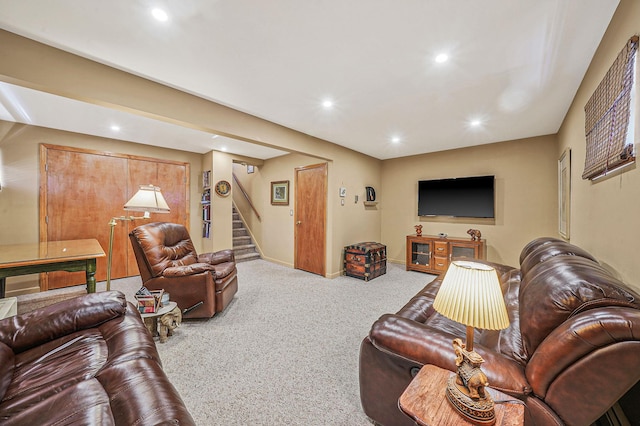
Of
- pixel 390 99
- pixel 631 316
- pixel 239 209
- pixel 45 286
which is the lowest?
pixel 45 286

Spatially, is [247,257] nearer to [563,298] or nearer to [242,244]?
[242,244]

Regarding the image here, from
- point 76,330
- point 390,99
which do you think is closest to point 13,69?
point 76,330

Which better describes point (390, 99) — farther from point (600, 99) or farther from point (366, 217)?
point (366, 217)

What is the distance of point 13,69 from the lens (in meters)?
1.66

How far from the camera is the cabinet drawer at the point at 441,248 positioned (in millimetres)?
4320

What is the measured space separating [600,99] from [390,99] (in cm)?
152

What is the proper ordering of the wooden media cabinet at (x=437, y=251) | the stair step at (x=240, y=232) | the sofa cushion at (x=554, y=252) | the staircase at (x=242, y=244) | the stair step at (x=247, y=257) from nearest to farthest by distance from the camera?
the sofa cushion at (x=554, y=252) < the wooden media cabinet at (x=437, y=251) < the stair step at (x=247, y=257) < the staircase at (x=242, y=244) < the stair step at (x=240, y=232)

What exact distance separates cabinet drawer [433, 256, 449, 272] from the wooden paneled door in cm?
509

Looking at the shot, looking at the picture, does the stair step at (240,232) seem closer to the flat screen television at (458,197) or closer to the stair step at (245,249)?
the stair step at (245,249)

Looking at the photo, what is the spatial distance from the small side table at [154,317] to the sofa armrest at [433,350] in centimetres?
192

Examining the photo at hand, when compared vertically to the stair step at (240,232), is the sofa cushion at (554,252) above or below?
above

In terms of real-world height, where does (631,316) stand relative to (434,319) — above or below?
above

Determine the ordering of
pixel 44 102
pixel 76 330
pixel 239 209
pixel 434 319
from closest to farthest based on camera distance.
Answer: pixel 76 330 < pixel 434 319 < pixel 44 102 < pixel 239 209

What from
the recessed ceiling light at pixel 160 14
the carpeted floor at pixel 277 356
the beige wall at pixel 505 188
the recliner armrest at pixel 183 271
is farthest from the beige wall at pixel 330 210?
the recessed ceiling light at pixel 160 14
